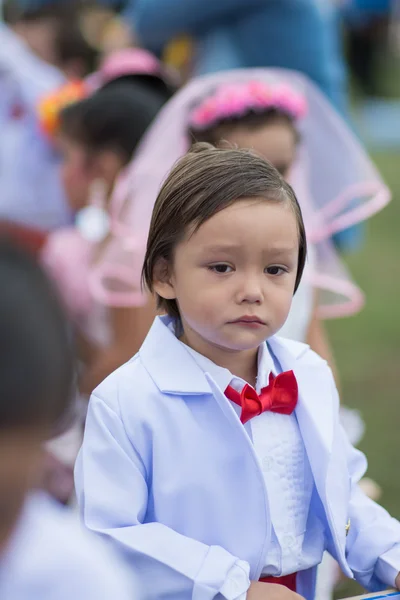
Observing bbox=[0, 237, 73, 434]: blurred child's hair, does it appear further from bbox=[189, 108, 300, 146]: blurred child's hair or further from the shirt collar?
bbox=[189, 108, 300, 146]: blurred child's hair

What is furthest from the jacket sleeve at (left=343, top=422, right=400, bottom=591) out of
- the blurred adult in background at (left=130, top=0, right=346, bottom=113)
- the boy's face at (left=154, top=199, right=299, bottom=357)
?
the blurred adult in background at (left=130, top=0, right=346, bottom=113)

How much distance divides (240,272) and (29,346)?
0.77 metres

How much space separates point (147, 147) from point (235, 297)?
129 cm

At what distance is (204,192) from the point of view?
5.65 feet

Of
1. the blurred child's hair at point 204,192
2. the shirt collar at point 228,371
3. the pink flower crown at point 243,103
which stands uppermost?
the pink flower crown at point 243,103

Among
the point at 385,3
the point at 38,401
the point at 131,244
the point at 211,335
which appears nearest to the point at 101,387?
the point at 211,335

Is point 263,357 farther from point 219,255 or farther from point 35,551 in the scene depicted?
point 35,551

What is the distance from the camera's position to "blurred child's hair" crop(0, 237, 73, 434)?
0.98m

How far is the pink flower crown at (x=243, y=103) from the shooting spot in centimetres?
254

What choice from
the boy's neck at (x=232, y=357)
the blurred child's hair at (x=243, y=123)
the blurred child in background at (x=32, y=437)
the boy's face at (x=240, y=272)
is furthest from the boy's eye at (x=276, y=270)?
the blurred child's hair at (x=243, y=123)

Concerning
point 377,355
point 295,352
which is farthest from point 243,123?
point 377,355

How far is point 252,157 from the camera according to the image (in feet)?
5.97

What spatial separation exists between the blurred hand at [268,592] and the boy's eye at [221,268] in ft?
1.65

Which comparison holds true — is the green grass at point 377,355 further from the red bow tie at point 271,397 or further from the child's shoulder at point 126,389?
the child's shoulder at point 126,389
